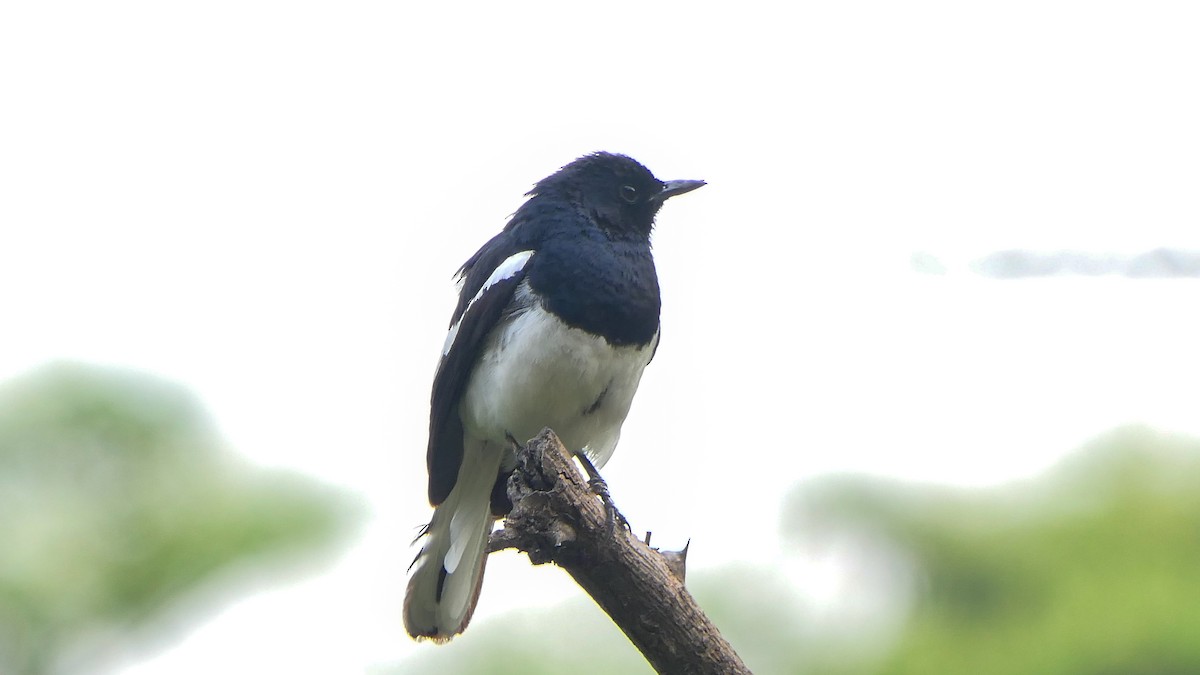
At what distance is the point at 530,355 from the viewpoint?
4691 millimetres

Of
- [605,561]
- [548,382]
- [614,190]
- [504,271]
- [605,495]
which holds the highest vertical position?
[614,190]

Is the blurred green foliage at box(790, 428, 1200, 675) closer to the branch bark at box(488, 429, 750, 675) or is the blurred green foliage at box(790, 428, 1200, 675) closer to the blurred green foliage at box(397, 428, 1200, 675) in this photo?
the blurred green foliage at box(397, 428, 1200, 675)

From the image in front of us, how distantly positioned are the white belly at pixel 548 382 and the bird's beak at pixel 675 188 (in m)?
0.81

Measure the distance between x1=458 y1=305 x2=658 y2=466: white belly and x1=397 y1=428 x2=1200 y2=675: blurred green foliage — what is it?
A: 2.94 meters

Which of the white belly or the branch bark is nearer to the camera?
the branch bark

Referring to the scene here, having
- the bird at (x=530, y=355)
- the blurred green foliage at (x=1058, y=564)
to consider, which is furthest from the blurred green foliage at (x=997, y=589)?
the bird at (x=530, y=355)

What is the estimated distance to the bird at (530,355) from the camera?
15.5 ft

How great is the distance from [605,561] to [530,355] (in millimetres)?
1307

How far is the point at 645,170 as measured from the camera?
222 inches

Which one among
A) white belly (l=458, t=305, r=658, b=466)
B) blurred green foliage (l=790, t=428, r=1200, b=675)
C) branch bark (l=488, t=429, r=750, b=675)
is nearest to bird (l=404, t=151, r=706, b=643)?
white belly (l=458, t=305, r=658, b=466)

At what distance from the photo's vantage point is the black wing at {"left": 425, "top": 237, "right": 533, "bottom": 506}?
16.0ft

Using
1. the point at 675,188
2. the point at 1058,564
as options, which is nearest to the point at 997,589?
the point at 1058,564

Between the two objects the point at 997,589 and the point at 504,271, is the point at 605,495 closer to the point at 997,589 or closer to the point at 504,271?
the point at 504,271

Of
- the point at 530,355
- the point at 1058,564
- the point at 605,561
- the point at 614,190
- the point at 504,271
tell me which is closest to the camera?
the point at 605,561
